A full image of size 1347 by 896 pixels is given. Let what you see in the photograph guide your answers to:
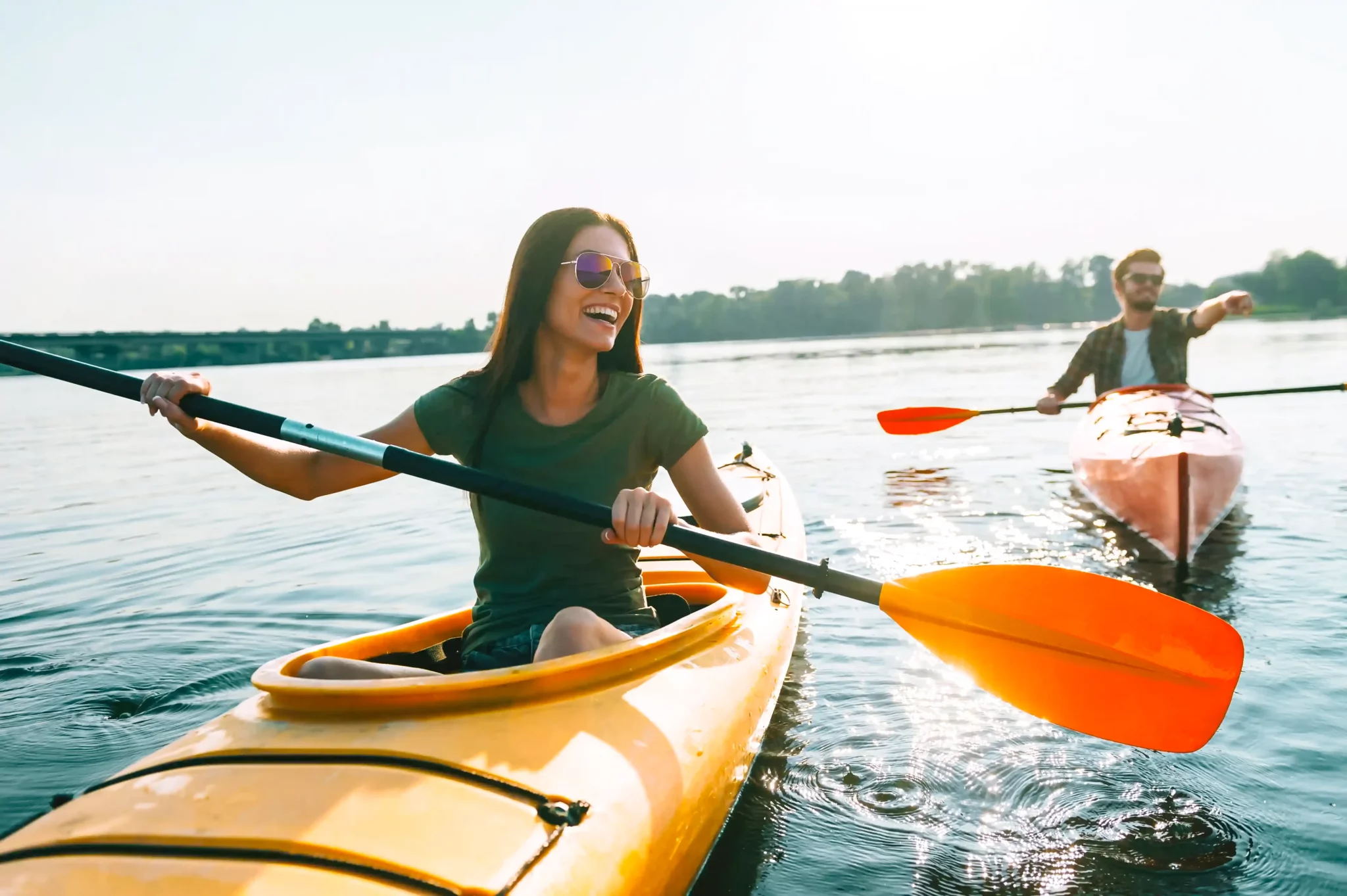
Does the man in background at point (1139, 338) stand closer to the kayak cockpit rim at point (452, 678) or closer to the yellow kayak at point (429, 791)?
the kayak cockpit rim at point (452, 678)

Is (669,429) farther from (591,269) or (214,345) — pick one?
(214,345)

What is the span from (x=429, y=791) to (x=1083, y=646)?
2.13 m

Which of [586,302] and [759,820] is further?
[759,820]

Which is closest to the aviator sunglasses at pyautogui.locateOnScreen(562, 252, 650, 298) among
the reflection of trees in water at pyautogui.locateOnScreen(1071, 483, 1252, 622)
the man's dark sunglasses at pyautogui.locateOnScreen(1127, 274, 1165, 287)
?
the reflection of trees in water at pyautogui.locateOnScreen(1071, 483, 1252, 622)

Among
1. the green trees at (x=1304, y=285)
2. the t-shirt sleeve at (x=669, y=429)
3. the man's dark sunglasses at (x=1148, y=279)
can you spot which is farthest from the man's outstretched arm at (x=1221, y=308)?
the green trees at (x=1304, y=285)

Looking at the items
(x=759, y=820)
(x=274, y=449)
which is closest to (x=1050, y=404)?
(x=759, y=820)

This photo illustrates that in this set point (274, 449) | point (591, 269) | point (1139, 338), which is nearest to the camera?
point (591, 269)

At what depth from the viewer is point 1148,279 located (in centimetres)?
776

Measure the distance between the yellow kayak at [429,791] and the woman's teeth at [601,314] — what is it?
37.7 inches

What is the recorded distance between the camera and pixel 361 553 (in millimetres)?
7531

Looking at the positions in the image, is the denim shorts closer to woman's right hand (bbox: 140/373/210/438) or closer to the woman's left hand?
the woman's left hand

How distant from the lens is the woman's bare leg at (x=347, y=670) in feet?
7.97

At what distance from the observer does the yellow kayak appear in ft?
5.24

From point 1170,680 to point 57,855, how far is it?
9.64ft
